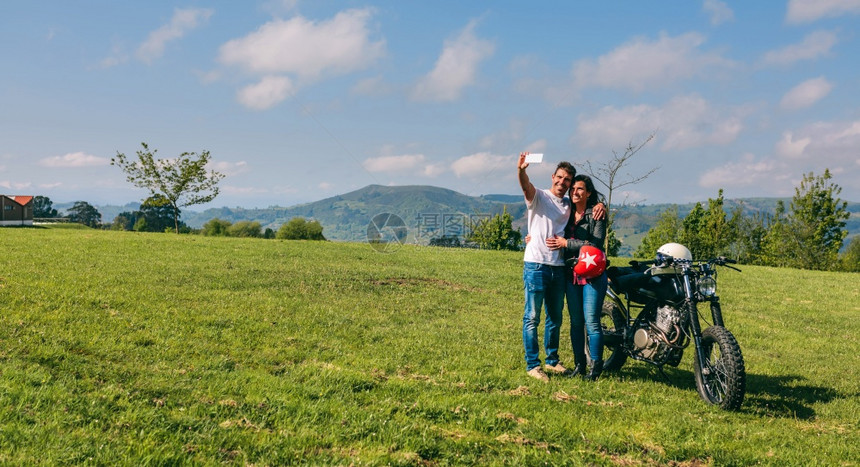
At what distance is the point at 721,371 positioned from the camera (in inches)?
248

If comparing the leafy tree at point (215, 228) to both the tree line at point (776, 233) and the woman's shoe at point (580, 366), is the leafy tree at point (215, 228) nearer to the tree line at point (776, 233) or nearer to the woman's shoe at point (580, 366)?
the tree line at point (776, 233)

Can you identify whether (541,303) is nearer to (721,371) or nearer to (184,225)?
(721,371)

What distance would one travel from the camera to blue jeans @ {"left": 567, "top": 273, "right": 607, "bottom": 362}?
6906 millimetres

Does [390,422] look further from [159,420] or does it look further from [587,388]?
[587,388]

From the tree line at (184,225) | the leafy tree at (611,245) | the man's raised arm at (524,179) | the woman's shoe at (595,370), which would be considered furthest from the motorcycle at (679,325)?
the tree line at (184,225)

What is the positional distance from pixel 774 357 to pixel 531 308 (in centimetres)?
613

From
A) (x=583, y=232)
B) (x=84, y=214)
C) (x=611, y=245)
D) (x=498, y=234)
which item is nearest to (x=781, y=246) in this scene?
(x=611, y=245)

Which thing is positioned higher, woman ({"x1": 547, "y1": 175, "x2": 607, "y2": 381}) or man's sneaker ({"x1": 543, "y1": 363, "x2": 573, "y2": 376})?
woman ({"x1": 547, "y1": 175, "x2": 607, "y2": 381})

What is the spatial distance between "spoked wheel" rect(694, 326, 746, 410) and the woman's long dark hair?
2.15 meters

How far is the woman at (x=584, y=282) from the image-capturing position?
6895 millimetres

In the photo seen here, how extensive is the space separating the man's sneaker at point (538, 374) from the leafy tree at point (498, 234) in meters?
77.0

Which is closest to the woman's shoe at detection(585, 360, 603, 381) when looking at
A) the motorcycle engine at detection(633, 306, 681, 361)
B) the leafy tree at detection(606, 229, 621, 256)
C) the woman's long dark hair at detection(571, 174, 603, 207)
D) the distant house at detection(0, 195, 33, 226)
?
the motorcycle engine at detection(633, 306, 681, 361)

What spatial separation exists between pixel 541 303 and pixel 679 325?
179 centimetres

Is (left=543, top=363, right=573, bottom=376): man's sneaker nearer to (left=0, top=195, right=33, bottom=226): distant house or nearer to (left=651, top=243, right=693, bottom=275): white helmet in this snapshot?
(left=651, top=243, right=693, bottom=275): white helmet
